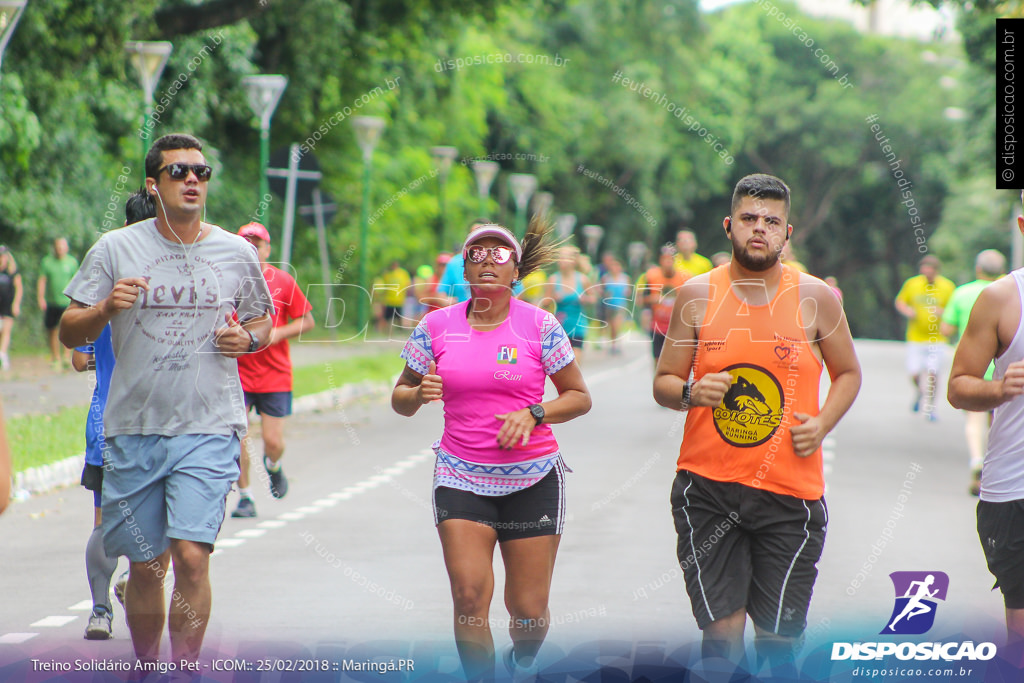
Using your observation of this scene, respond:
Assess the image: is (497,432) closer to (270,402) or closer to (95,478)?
(95,478)

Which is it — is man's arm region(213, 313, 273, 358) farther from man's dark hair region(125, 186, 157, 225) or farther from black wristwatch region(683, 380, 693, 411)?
black wristwatch region(683, 380, 693, 411)

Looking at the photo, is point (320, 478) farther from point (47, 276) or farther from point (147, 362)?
point (47, 276)

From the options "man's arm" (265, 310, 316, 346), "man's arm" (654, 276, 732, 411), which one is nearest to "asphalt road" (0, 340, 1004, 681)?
"man's arm" (654, 276, 732, 411)

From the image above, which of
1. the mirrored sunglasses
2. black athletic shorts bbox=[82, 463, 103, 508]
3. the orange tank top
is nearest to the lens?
the orange tank top

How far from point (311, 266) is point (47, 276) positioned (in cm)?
1089

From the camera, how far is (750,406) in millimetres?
4430

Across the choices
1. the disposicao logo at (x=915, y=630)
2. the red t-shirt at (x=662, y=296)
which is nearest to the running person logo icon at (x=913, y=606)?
the disposicao logo at (x=915, y=630)

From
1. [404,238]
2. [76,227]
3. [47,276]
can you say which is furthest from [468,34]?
[47,276]

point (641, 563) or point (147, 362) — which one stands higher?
point (147, 362)

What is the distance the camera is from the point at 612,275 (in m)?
25.2

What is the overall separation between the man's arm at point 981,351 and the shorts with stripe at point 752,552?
60 cm

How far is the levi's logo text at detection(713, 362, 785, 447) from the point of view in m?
4.41

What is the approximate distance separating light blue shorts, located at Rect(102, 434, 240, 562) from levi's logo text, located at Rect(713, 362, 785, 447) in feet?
5.67

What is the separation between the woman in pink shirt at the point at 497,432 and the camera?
4.68 m
